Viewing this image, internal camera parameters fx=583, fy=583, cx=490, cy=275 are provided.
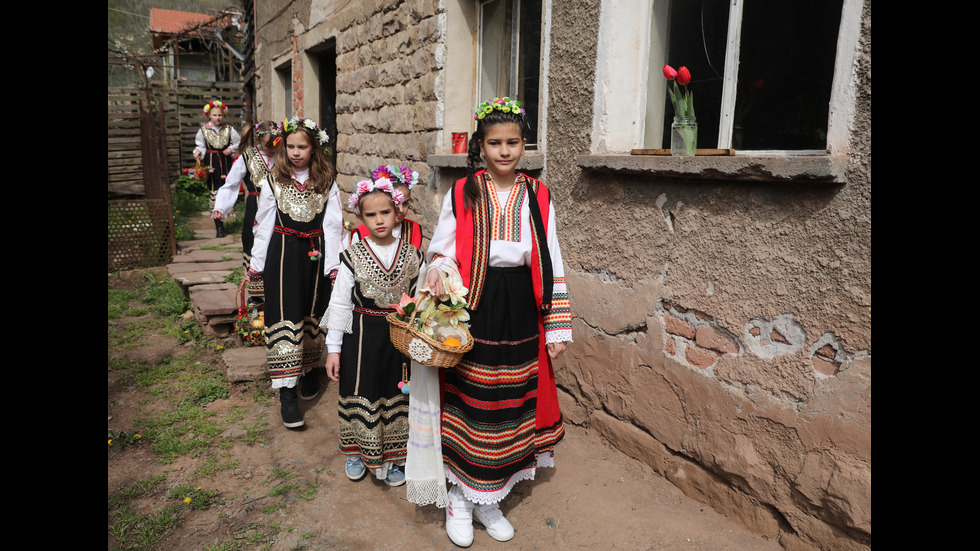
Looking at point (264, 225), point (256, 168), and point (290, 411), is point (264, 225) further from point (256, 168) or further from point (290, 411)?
point (290, 411)

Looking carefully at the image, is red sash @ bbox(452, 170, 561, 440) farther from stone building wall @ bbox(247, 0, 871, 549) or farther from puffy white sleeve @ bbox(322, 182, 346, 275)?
puffy white sleeve @ bbox(322, 182, 346, 275)

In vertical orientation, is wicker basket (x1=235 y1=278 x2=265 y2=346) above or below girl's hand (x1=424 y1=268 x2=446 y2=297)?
below

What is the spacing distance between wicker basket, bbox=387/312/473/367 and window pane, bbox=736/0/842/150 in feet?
5.25

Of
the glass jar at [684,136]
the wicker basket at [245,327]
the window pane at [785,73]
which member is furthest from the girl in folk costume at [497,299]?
the wicker basket at [245,327]

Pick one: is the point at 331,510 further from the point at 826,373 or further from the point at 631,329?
the point at 826,373

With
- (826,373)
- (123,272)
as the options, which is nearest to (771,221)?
(826,373)

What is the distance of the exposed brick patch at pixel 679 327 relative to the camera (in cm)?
275

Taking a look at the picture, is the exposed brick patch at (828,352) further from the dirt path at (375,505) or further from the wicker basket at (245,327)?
the wicker basket at (245,327)

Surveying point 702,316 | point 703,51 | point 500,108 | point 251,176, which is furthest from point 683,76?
point 251,176

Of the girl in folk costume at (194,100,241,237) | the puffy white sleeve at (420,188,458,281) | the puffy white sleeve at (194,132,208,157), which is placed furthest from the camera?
the puffy white sleeve at (194,132,208,157)

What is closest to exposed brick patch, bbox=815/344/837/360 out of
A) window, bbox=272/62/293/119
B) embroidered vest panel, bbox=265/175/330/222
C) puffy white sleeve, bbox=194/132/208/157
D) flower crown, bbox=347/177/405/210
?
flower crown, bbox=347/177/405/210

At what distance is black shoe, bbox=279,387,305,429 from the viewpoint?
11.7ft

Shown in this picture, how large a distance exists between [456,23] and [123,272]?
5.21 metres

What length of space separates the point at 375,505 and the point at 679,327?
1.71m
